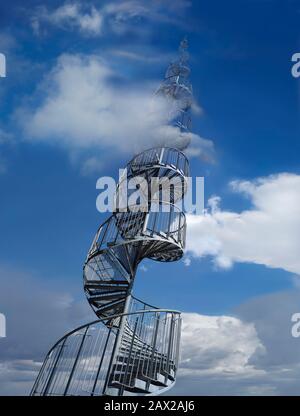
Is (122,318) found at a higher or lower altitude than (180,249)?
lower

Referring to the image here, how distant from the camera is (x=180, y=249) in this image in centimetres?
1076

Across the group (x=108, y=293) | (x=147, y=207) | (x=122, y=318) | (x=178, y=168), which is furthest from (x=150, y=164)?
(x=122, y=318)

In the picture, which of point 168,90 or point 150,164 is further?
point 168,90

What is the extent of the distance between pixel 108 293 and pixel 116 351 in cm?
269

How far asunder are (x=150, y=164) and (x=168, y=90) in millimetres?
5692

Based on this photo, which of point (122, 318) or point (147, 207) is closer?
point (122, 318)

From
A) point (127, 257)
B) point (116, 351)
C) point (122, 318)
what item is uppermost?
point (127, 257)
